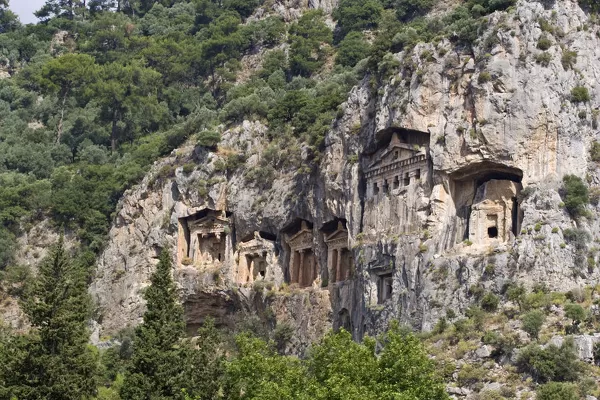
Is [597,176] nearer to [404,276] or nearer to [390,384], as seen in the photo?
[404,276]

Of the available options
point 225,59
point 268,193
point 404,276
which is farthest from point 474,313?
point 225,59

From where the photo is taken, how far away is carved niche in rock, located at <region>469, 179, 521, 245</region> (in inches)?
3383

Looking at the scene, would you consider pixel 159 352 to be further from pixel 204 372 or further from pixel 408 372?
pixel 408 372

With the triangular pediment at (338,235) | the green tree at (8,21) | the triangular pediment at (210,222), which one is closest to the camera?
the triangular pediment at (338,235)

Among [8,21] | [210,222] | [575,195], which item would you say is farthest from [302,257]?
[8,21]

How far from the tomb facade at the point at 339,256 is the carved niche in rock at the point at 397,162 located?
438cm

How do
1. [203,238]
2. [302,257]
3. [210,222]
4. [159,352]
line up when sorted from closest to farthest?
[159,352] → [302,257] → [210,222] → [203,238]

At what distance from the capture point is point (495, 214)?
86.4 metres

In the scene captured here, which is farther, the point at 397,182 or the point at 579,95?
the point at 397,182

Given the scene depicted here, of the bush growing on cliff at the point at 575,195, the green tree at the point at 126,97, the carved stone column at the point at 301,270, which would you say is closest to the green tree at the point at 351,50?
the green tree at the point at 126,97

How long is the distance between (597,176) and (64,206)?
45239mm

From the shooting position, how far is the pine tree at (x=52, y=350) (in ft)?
222

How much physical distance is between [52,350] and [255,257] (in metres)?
34.4

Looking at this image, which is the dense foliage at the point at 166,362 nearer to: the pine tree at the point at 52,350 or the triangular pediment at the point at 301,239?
the pine tree at the point at 52,350
